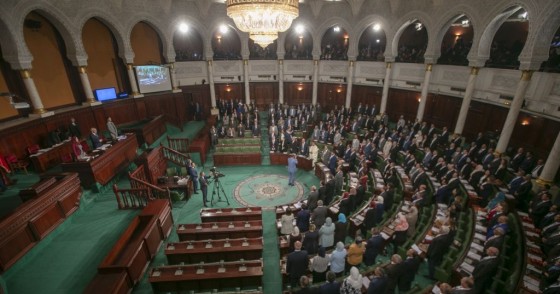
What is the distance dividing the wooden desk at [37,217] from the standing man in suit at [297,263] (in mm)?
6436

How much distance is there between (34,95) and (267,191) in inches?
416

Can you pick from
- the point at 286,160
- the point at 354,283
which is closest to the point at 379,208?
the point at 354,283

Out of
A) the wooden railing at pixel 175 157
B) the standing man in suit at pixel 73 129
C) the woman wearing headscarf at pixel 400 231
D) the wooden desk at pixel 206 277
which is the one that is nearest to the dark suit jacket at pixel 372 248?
the woman wearing headscarf at pixel 400 231

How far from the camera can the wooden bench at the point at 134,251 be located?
5.83m

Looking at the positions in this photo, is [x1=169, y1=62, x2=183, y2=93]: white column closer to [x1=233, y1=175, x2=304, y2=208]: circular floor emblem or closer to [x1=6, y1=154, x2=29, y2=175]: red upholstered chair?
[x1=233, y1=175, x2=304, y2=208]: circular floor emblem

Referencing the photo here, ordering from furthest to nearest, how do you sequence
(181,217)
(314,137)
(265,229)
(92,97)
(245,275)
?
(314,137) → (92,97) → (181,217) → (265,229) → (245,275)

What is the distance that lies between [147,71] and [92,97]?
3.71 metres

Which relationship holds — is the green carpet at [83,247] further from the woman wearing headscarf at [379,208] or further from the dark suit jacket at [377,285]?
the woman wearing headscarf at [379,208]

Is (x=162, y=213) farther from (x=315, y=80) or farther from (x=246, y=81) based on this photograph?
(x=315, y=80)

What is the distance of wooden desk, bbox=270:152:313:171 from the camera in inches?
563

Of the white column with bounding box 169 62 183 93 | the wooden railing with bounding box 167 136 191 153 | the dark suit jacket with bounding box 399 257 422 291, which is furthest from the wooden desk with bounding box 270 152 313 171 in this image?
the white column with bounding box 169 62 183 93

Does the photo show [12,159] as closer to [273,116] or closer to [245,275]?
[245,275]

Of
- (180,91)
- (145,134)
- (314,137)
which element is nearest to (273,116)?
(314,137)

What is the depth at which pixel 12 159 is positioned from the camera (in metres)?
10.1
